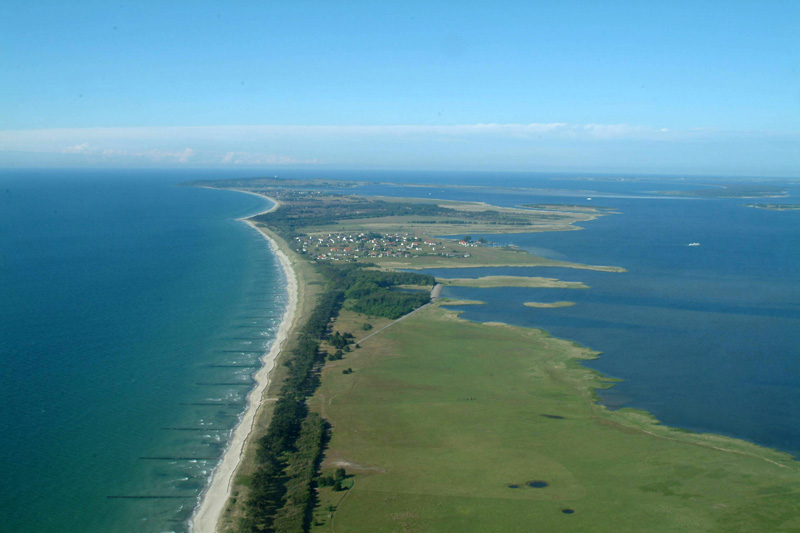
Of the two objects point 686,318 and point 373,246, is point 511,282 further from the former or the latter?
point 373,246

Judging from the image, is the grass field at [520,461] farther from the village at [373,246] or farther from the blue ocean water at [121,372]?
the village at [373,246]

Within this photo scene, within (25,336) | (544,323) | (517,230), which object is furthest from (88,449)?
(517,230)

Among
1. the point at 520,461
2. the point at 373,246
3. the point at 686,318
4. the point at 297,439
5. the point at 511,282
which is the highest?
the point at 373,246

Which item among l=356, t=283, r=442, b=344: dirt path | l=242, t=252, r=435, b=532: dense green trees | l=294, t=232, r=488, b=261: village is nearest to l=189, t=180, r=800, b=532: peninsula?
l=242, t=252, r=435, b=532: dense green trees

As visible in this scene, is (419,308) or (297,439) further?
→ (419,308)

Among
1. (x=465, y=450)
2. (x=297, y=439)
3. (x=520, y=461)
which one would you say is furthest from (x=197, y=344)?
(x=520, y=461)

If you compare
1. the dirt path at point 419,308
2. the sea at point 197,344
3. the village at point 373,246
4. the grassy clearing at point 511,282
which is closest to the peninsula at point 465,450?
the dirt path at point 419,308

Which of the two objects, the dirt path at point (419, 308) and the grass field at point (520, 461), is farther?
the dirt path at point (419, 308)
